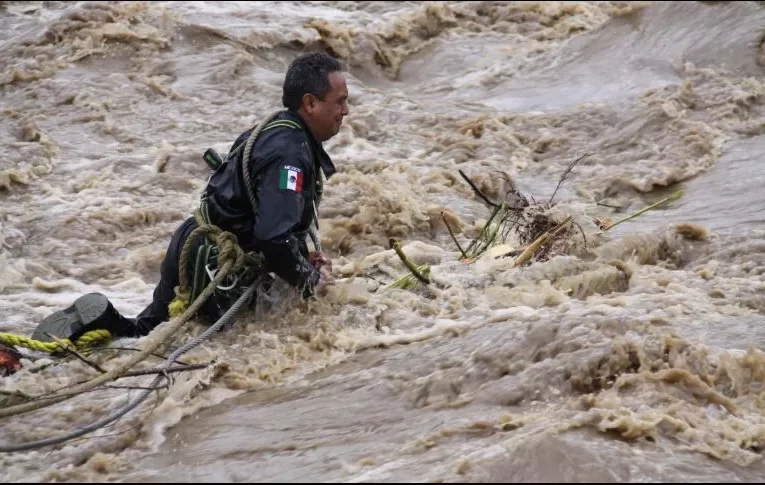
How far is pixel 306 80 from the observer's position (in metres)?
4.65

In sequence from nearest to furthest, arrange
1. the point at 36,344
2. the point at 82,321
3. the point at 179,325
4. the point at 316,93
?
1. the point at 179,325
2. the point at 316,93
3. the point at 36,344
4. the point at 82,321

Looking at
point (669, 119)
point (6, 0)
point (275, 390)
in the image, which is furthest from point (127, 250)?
point (6, 0)

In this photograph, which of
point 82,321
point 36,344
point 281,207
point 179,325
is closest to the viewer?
point 281,207

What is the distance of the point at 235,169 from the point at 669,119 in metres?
5.28

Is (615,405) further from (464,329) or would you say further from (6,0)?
(6,0)

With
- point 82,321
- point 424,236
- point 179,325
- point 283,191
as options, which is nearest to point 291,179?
point 283,191

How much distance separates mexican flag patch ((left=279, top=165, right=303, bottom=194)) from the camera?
174 inches

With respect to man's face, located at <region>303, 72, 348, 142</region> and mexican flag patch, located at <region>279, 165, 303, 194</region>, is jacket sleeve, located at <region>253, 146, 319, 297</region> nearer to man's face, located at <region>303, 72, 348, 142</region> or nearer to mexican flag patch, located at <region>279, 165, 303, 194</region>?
mexican flag patch, located at <region>279, 165, 303, 194</region>

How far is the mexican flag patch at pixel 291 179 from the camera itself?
4.41 meters

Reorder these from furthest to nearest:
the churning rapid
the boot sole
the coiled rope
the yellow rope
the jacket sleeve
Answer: the boot sole → the yellow rope → the jacket sleeve → the coiled rope → the churning rapid

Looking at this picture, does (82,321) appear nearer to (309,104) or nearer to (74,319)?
(74,319)

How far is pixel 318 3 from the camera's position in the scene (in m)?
12.8

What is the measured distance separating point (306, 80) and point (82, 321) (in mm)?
1745

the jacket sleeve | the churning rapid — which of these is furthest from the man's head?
the churning rapid
